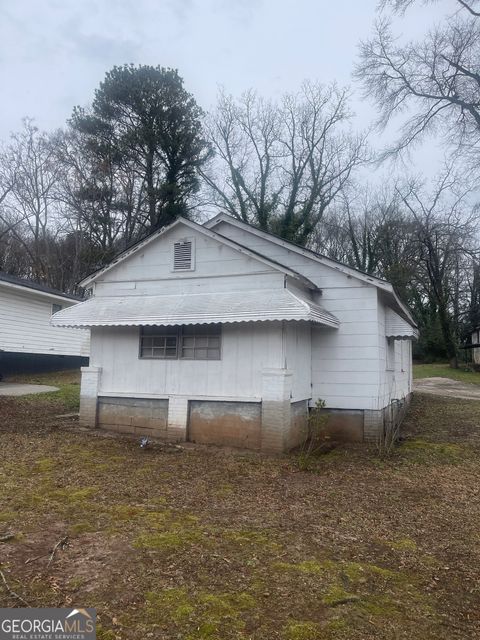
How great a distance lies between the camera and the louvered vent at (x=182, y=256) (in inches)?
380

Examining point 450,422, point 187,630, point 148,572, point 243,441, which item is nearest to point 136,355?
point 243,441

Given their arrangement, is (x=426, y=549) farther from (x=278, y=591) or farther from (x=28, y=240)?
(x=28, y=240)

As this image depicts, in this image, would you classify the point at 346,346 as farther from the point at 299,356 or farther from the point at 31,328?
the point at 31,328

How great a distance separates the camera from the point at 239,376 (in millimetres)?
8703

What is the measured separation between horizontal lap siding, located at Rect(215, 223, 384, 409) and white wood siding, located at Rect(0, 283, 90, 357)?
486 inches

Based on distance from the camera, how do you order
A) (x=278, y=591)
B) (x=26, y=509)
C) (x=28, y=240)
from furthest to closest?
(x=28, y=240), (x=26, y=509), (x=278, y=591)

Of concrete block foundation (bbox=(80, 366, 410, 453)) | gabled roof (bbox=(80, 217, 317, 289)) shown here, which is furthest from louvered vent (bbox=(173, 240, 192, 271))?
concrete block foundation (bbox=(80, 366, 410, 453))

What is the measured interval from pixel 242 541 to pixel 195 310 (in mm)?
4854

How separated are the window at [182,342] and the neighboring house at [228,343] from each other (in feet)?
0.07

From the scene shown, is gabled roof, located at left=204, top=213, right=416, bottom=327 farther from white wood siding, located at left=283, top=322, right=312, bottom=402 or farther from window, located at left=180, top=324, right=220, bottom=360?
window, located at left=180, top=324, right=220, bottom=360

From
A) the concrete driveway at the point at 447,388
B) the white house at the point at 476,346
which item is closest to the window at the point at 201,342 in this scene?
the concrete driveway at the point at 447,388

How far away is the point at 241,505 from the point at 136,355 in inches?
182

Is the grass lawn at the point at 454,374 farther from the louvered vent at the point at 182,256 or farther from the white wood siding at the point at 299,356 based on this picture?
the louvered vent at the point at 182,256

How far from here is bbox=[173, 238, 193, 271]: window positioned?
9656 millimetres
